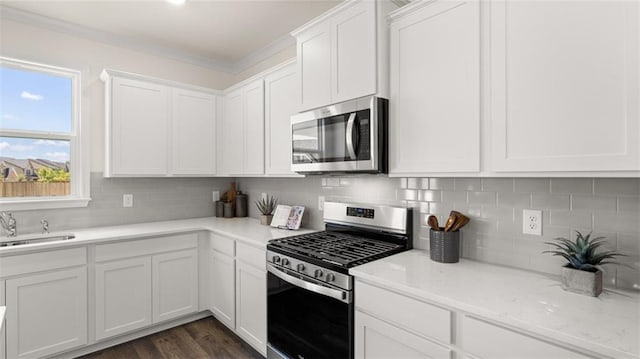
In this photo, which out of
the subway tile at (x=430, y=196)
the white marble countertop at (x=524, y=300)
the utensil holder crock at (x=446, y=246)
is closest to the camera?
the white marble countertop at (x=524, y=300)

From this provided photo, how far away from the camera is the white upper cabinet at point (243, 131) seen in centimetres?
298

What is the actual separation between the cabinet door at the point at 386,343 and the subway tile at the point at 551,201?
847mm

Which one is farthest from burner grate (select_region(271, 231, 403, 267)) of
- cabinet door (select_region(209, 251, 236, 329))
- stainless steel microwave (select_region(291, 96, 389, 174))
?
cabinet door (select_region(209, 251, 236, 329))

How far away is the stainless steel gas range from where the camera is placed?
171cm

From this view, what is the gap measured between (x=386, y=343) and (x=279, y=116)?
192 cm

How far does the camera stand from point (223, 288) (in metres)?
2.80

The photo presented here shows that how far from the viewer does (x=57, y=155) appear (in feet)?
9.50

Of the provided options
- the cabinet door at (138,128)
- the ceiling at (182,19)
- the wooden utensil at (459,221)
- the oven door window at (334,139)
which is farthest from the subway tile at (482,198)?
the cabinet door at (138,128)

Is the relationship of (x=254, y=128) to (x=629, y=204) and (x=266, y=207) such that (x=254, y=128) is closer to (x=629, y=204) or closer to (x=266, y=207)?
(x=266, y=207)

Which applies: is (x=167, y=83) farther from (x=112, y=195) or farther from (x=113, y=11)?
(x=112, y=195)

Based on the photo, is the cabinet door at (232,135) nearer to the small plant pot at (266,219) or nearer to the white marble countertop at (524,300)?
the small plant pot at (266,219)

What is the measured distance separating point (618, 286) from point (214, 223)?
2954 millimetres

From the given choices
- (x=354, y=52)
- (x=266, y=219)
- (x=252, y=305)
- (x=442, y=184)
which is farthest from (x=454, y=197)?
(x=266, y=219)

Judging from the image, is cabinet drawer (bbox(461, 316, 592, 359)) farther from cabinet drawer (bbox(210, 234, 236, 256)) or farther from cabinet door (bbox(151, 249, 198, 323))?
cabinet door (bbox(151, 249, 198, 323))
